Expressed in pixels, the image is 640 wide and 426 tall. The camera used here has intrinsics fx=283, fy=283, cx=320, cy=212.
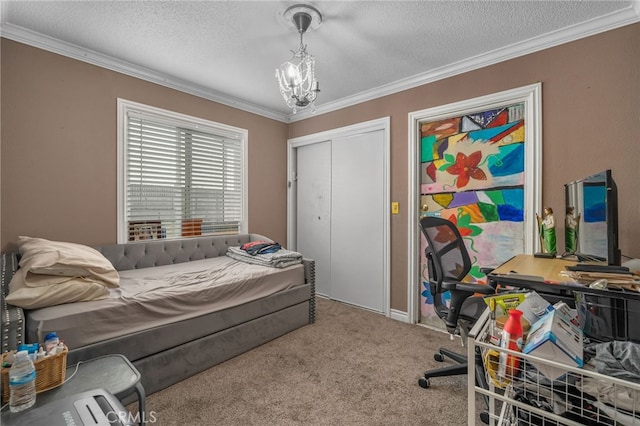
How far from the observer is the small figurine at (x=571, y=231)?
1.85m

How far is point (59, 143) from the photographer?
234 cm

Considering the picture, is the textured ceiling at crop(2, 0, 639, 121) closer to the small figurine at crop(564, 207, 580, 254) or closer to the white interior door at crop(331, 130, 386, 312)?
the white interior door at crop(331, 130, 386, 312)

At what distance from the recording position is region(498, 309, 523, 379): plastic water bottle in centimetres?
68

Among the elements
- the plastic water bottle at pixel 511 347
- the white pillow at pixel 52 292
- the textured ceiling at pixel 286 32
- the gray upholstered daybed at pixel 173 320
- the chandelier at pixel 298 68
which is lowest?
the gray upholstered daybed at pixel 173 320

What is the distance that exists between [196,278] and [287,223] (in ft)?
6.49

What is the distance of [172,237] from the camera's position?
10.1 feet

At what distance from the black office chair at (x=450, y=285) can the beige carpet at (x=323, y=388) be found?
15cm

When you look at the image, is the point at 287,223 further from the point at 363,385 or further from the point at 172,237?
the point at 363,385

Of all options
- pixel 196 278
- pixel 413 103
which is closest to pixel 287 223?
pixel 196 278

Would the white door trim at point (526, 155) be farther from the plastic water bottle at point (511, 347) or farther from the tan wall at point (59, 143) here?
the tan wall at point (59, 143)

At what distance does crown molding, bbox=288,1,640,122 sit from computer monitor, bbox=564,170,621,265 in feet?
3.80

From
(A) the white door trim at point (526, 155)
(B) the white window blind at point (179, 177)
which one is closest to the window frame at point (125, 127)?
(B) the white window blind at point (179, 177)

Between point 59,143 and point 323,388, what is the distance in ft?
9.31

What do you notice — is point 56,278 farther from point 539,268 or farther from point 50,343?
point 539,268
